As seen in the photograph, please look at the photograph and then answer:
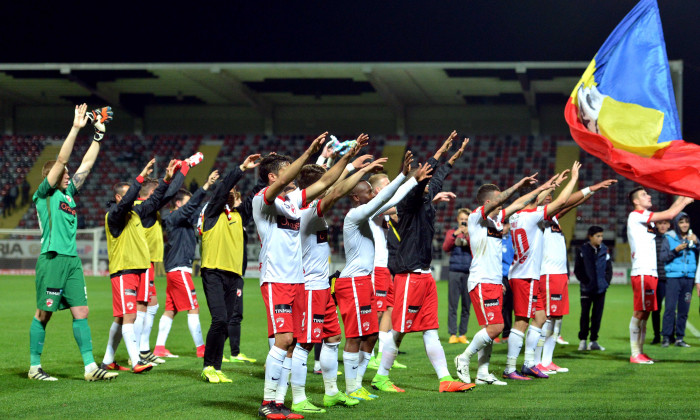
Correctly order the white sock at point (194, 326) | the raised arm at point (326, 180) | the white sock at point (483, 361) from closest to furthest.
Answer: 1. the raised arm at point (326, 180)
2. the white sock at point (483, 361)
3. the white sock at point (194, 326)

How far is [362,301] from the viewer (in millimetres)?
7586

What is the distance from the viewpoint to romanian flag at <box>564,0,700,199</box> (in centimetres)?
803

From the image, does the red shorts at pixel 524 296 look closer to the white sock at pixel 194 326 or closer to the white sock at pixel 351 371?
the white sock at pixel 351 371

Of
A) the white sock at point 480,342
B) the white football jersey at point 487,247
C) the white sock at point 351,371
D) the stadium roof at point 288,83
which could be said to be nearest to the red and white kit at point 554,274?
the white football jersey at point 487,247

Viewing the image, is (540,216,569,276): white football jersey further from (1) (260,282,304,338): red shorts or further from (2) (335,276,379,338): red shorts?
(1) (260,282,304,338): red shorts

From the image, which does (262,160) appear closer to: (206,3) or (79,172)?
(79,172)

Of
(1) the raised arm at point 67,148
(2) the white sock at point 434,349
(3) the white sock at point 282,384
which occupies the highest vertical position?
(1) the raised arm at point 67,148

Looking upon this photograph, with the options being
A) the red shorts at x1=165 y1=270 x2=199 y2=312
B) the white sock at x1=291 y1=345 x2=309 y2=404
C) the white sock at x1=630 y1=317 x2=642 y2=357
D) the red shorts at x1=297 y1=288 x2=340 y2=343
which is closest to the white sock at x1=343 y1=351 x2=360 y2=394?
the red shorts at x1=297 y1=288 x2=340 y2=343

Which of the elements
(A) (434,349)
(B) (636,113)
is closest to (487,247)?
(A) (434,349)

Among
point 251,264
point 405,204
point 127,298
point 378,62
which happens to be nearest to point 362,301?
point 405,204

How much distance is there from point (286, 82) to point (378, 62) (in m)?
4.55

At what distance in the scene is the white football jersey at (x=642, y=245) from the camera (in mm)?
11023

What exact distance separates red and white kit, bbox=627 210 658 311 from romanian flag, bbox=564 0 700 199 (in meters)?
2.04

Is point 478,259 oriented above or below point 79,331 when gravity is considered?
above
